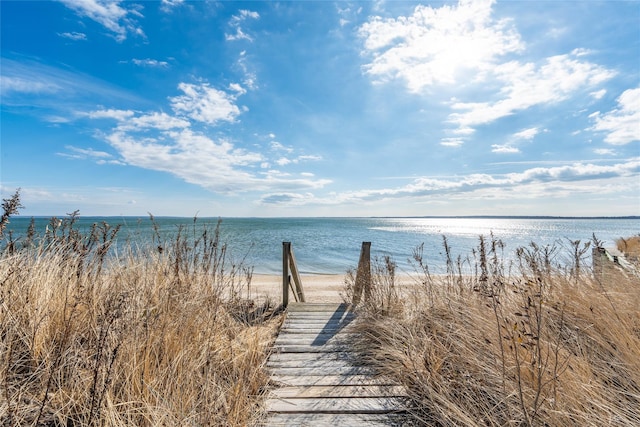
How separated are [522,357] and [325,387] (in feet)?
6.00

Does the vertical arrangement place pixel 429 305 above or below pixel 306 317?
above

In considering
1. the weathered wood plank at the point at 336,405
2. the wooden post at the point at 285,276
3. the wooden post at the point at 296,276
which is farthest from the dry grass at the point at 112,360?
the wooden post at the point at 296,276

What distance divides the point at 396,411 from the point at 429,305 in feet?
6.14

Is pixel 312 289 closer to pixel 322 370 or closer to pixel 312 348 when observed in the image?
pixel 312 348

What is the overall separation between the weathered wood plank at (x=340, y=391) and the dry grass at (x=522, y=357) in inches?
6.5

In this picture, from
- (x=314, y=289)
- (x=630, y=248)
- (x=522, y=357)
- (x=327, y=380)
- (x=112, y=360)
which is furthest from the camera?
(x=630, y=248)

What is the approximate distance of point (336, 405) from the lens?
2.70m

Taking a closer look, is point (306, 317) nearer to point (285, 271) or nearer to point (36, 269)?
point (285, 271)

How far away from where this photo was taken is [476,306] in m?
3.35

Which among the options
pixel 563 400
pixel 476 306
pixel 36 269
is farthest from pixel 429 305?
pixel 36 269

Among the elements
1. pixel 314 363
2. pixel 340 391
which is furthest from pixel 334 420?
pixel 314 363

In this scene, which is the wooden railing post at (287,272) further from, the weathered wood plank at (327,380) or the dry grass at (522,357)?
the weathered wood plank at (327,380)

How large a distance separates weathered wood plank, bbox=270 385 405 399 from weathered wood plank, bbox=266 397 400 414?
0.17ft

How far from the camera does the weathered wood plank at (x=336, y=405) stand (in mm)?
2605
